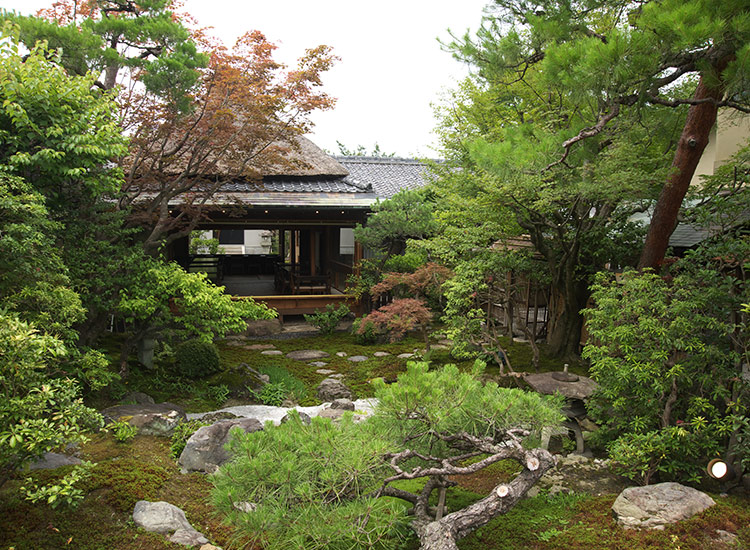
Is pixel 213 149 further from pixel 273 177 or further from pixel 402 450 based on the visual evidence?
pixel 402 450

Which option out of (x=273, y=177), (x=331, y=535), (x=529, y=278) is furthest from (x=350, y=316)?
(x=331, y=535)

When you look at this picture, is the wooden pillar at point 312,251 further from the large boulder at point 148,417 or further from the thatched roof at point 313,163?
the large boulder at point 148,417

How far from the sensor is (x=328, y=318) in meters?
12.1

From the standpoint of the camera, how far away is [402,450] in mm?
3736

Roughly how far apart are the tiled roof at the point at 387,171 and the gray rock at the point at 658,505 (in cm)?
1297

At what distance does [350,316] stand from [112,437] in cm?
801

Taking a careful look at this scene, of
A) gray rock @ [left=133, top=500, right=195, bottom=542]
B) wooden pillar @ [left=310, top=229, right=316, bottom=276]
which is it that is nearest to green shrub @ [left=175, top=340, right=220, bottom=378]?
gray rock @ [left=133, top=500, right=195, bottom=542]

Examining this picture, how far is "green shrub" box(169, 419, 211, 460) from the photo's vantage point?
5.25 m

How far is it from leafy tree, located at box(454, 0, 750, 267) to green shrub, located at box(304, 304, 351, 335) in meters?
7.24

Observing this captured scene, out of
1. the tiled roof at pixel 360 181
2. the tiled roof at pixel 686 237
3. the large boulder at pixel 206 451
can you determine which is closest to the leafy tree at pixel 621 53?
the tiled roof at pixel 686 237

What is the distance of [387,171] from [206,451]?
14740 mm

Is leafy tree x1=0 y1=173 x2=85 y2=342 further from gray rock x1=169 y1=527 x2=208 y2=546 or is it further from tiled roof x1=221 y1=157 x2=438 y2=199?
tiled roof x1=221 y1=157 x2=438 y2=199

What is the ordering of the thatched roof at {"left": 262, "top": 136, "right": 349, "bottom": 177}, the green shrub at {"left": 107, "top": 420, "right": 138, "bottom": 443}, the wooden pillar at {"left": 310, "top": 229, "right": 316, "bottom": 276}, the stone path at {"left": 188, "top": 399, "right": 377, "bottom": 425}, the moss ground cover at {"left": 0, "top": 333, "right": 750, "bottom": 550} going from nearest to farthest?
the moss ground cover at {"left": 0, "top": 333, "right": 750, "bottom": 550}
the green shrub at {"left": 107, "top": 420, "right": 138, "bottom": 443}
the stone path at {"left": 188, "top": 399, "right": 377, "bottom": 425}
the thatched roof at {"left": 262, "top": 136, "right": 349, "bottom": 177}
the wooden pillar at {"left": 310, "top": 229, "right": 316, "bottom": 276}

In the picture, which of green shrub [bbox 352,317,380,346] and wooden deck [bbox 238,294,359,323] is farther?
wooden deck [bbox 238,294,359,323]
